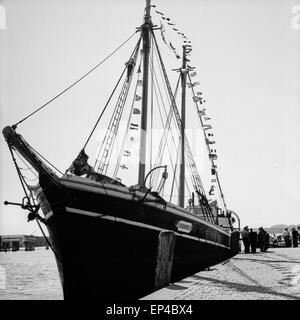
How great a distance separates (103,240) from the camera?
31.0 ft

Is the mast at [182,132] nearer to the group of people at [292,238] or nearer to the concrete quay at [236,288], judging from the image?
the concrete quay at [236,288]

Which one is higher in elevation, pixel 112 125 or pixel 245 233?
pixel 112 125

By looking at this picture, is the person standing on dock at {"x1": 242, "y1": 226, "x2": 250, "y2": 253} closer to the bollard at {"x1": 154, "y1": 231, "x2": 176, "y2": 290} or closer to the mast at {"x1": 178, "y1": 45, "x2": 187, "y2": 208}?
the mast at {"x1": 178, "y1": 45, "x2": 187, "y2": 208}

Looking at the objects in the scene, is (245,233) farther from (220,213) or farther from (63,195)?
(63,195)

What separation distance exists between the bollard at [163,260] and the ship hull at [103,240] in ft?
0.18

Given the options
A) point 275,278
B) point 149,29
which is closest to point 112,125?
point 149,29

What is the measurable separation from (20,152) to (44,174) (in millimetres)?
933

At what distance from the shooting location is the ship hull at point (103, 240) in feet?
30.7

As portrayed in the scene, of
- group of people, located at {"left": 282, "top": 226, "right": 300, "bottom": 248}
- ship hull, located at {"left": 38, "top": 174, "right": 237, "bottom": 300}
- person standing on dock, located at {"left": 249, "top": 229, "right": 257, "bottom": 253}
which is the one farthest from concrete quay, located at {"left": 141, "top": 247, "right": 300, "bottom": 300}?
group of people, located at {"left": 282, "top": 226, "right": 300, "bottom": 248}

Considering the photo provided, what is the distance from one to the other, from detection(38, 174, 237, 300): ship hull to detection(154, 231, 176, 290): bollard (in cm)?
6

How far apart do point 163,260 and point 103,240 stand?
2.03 meters

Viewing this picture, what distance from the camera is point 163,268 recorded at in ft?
34.4

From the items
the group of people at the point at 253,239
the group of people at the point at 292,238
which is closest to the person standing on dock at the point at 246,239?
the group of people at the point at 253,239

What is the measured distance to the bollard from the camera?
10341mm
